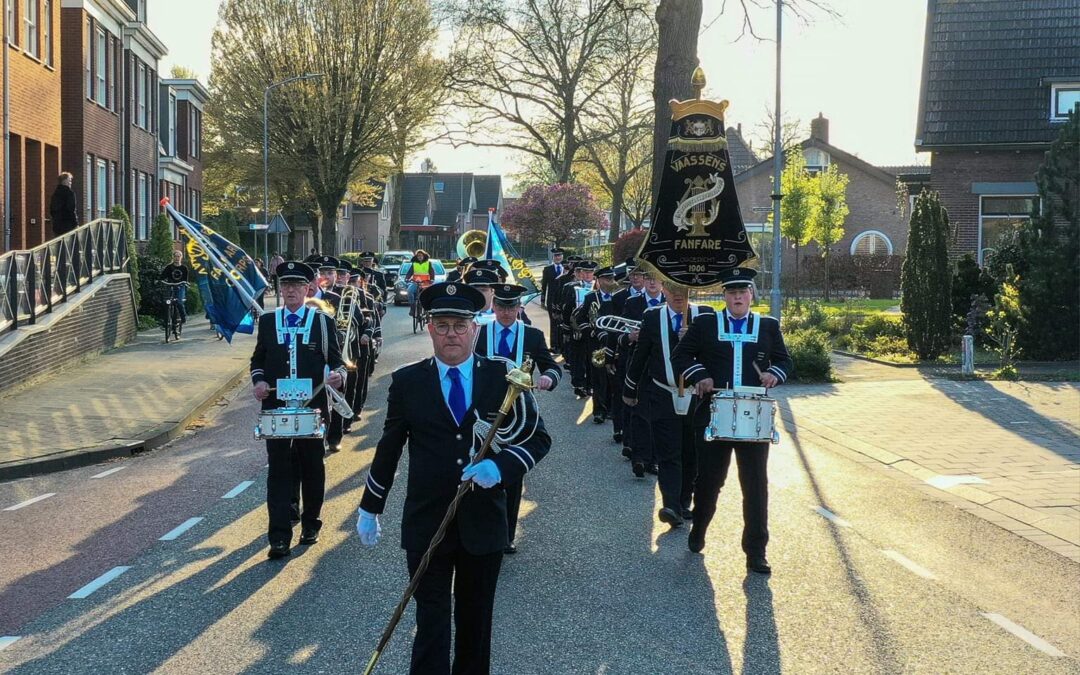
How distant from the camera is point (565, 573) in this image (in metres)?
7.33

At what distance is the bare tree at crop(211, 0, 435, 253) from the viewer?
154 ft

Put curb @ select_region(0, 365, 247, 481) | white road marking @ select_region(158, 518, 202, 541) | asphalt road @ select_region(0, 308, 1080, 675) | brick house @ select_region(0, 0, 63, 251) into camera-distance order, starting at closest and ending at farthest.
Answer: asphalt road @ select_region(0, 308, 1080, 675) → white road marking @ select_region(158, 518, 202, 541) → curb @ select_region(0, 365, 247, 481) → brick house @ select_region(0, 0, 63, 251)

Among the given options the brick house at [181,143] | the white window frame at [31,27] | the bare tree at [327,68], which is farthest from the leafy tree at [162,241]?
the bare tree at [327,68]

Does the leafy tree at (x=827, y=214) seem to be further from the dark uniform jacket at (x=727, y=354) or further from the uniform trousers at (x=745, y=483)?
the uniform trousers at (x=745, y=483)

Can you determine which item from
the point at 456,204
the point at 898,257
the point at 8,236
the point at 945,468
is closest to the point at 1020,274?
the point at 945,468

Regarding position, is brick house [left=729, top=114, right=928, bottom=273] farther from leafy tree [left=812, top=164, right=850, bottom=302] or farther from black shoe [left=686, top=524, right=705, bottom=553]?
black shoe [left=686, top=524, right=705, bottom=553]

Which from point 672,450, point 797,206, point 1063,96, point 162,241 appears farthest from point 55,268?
point 797,206

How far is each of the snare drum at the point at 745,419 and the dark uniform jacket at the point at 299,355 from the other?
8.62ft

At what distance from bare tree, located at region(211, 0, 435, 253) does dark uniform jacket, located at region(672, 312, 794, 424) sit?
135ft

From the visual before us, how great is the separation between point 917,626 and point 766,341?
7.13 ft

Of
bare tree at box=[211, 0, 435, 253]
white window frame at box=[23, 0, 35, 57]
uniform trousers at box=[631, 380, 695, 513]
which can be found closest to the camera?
uniform trousers at box=[631, 380, 695, 513]

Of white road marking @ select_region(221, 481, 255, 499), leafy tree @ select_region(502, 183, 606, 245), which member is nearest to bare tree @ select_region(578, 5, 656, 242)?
leafy tree @ select_region(502, 183, 606, 245)

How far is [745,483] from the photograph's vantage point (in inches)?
299

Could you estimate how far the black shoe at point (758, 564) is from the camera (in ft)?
24.3
